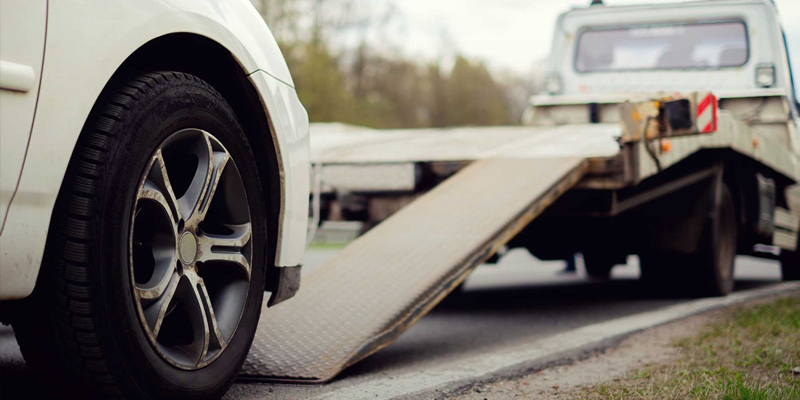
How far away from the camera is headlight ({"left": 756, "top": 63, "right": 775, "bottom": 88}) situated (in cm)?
777

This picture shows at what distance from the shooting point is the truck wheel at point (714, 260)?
6.45 meters

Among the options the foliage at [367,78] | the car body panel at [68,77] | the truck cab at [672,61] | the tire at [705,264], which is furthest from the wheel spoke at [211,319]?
the foliage at [367,78]

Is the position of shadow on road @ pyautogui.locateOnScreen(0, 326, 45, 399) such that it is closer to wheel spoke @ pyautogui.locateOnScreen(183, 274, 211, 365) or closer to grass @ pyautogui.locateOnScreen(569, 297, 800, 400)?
wheel spoke @ pyautogui.locateOnScreen(183, 274, 211, 365)

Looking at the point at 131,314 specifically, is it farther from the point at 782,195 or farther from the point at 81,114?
the point at 782,195

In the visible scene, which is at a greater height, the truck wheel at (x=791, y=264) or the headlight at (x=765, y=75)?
the headlight at (x=765, y=75)

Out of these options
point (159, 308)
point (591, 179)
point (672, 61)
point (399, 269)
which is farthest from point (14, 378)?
point (672, 61)

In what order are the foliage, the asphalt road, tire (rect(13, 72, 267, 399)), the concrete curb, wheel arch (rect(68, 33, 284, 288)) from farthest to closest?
the foliage
the asphalt road
the concrete curb
wheel arch (rect(68, 33, 284, 288))
tire (rect(13, 72, 267, 399))

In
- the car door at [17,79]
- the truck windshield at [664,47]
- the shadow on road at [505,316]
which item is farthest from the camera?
the truck windshield at [664,47]

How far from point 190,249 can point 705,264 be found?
188 inches

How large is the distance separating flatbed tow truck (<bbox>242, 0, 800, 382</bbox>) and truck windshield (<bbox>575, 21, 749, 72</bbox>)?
1cm

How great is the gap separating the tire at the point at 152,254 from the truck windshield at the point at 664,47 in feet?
20.3

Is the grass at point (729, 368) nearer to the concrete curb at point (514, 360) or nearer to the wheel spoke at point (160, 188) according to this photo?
the concrete curb at point (514, 360)

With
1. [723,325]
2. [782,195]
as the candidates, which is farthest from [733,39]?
[723,325]

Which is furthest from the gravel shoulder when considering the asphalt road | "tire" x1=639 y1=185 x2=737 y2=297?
"tire" x1=639 y1=185 x2=737 y2=297
